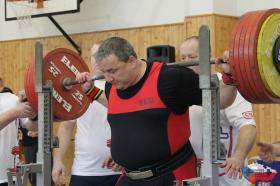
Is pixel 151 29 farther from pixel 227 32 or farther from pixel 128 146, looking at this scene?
pixel 128 146

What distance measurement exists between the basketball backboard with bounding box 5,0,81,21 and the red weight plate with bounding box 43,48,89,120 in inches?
188

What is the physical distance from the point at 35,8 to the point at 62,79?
5.66 metres

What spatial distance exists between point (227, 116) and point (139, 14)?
18.0ft

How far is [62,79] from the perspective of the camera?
364cm

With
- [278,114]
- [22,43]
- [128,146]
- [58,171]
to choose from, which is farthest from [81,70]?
[22,43]

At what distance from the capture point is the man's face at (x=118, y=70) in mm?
2910

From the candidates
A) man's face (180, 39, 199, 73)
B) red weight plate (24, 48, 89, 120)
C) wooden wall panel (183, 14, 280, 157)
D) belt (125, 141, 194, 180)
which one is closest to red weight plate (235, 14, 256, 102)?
belt (125, 141, 194, 180)

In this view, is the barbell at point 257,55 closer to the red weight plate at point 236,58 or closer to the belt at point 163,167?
the red weight plate at point 236,58

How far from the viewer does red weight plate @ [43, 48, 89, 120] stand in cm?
355

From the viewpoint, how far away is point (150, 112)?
2.86 m

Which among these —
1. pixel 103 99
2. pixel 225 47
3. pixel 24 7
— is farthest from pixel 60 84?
pixel 24 7

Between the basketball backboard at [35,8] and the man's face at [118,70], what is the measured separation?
5596mm

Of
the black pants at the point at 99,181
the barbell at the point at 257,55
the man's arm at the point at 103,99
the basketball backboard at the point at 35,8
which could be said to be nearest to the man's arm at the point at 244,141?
the barbell at the point at 257,55

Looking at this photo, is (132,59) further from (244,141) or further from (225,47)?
(225,47)
